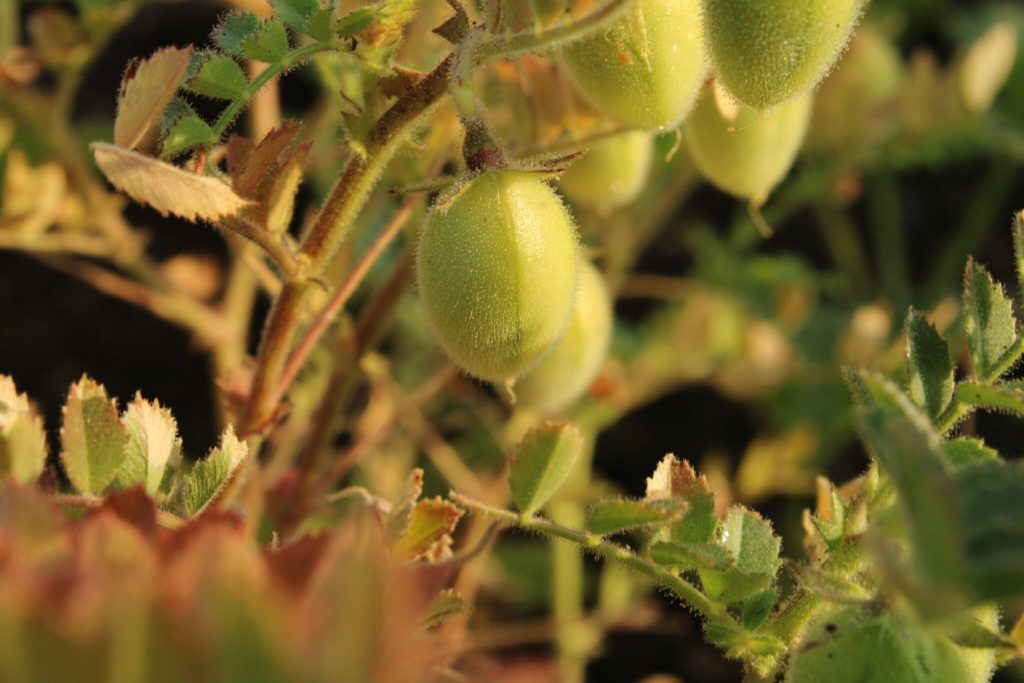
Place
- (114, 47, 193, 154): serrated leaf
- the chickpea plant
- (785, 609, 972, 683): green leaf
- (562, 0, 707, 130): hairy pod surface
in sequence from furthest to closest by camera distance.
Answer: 1. (562, 0, 707, 130): hairy pod surface
2. (114, 47, 193, 154): serrated leaf
3. (785, 609, 972, 683): green leaf
4. the chickpea plant

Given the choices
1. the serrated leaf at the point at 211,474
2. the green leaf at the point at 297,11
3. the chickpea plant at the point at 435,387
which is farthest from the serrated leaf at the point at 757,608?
the green leaf at the point at 297,11

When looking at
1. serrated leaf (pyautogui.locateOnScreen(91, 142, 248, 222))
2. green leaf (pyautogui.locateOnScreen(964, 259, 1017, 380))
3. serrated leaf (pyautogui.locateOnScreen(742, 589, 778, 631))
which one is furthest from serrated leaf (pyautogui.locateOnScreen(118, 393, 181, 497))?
green leaf (pyautogui.locateOnScreen(964, 259, 1017, 380))

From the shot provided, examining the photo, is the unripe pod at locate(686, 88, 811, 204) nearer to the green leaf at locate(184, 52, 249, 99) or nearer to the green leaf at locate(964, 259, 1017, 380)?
the green leaf at locate(964, 259, 1017, 380)

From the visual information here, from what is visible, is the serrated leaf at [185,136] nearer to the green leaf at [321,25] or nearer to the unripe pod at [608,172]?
the green leaf at [321,25]

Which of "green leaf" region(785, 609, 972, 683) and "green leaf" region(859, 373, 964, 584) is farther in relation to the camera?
"green leaf" region(785, 609, 972, 683)

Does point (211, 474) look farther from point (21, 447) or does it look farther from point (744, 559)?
point (744, 559)

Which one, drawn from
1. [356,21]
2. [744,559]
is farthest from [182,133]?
[744,559]

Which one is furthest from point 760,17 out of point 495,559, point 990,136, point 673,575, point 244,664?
point 990,136
